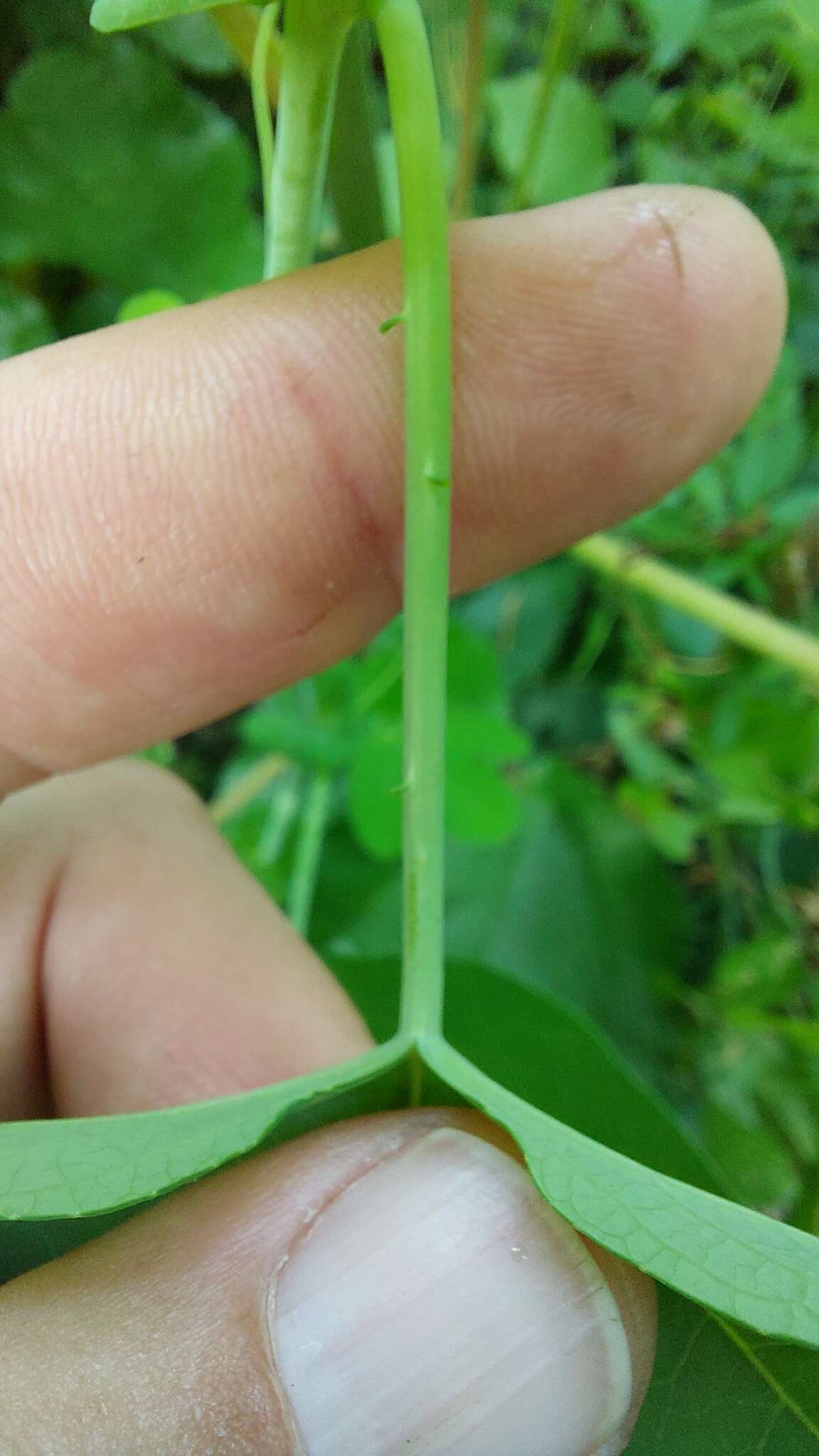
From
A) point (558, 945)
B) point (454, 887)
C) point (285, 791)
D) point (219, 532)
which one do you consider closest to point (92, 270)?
point (219, 532)

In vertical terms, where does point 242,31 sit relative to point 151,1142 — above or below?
above

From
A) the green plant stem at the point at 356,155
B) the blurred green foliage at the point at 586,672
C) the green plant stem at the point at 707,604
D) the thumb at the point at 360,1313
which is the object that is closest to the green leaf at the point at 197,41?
the blurred green foliage at the point at 586,672

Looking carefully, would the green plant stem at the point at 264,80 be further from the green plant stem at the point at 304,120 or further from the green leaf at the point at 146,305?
the green leaf at the point at 146,305

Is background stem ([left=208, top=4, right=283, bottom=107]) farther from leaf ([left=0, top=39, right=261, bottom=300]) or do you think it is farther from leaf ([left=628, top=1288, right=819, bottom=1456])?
leaf ([left=628, top=1288, right=819, bottom=1456])

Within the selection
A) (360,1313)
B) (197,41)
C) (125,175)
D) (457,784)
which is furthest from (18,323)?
(360,1313)

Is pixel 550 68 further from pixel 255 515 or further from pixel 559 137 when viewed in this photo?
pixel 255 515

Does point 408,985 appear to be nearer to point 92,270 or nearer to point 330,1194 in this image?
point 330,1194

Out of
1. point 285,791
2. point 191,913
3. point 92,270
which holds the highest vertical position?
point 92,270
